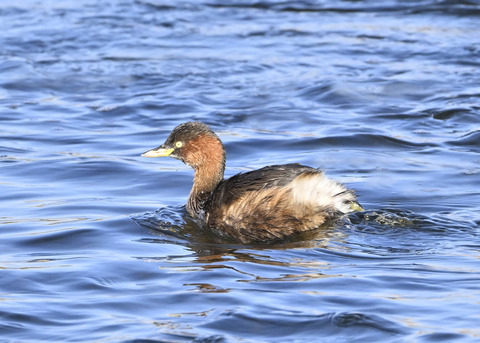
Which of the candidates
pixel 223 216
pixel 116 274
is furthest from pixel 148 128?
pixel 116 274

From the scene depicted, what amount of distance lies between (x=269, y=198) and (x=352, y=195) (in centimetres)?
63

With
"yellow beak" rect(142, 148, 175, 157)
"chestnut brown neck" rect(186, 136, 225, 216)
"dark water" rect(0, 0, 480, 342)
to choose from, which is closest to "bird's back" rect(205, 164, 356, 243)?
"dark water" rect(0, 0, 480, 342)

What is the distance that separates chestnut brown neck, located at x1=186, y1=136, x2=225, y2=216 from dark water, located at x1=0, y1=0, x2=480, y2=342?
0.24 meters

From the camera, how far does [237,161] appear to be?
9.30 meters

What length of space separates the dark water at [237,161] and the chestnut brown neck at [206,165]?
24 cm

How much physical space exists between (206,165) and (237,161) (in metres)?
1.76

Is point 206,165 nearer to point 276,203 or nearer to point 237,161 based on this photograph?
point 276,203

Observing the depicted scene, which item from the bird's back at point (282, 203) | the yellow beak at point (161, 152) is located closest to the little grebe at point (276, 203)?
the bird's back at point (282, 203)

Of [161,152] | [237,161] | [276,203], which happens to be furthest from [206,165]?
[237,161]

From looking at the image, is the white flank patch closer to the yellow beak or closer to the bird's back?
the bird's back

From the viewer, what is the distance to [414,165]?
902cm

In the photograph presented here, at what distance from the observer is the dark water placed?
5270mm

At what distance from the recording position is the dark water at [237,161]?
5.27 m

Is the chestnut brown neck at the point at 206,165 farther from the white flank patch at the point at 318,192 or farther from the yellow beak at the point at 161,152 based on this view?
the white flank patch at the point at 318,192
